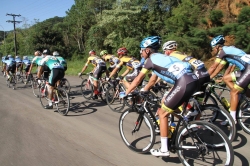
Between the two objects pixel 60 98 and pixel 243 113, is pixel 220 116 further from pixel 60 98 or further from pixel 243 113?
pixel 60 98

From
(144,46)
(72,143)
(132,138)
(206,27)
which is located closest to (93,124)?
(72,143)

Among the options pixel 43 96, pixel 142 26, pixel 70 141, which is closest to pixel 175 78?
pixel 70 141

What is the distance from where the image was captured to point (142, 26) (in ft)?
87.0

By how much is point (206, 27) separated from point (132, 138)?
13.8 m

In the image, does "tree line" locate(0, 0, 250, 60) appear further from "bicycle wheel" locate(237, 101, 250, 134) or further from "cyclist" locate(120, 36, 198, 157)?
"cyclist" locate(120, 36, 198, 157)

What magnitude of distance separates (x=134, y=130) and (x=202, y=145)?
1.57 metres

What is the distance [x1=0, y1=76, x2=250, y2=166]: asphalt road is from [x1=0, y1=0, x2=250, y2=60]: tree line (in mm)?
10643

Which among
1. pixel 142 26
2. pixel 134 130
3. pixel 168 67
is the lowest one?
pixel 134 130

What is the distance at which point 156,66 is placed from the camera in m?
3.78

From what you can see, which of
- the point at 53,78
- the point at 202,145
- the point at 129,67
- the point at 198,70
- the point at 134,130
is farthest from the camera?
the point at 129,67

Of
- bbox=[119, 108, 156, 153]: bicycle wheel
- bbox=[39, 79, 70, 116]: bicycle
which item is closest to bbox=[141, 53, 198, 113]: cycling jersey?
bbox=[119, 108, 156, 153]: bicycle wheel

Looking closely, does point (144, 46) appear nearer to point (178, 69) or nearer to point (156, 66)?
point (156, 66)

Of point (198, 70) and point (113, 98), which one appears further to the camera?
point (113, 98)

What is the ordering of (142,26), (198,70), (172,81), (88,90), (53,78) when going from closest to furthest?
1. (172,81)
2. (198,70)
3. (53,78)
4. (88,90)
5. (142,26)
